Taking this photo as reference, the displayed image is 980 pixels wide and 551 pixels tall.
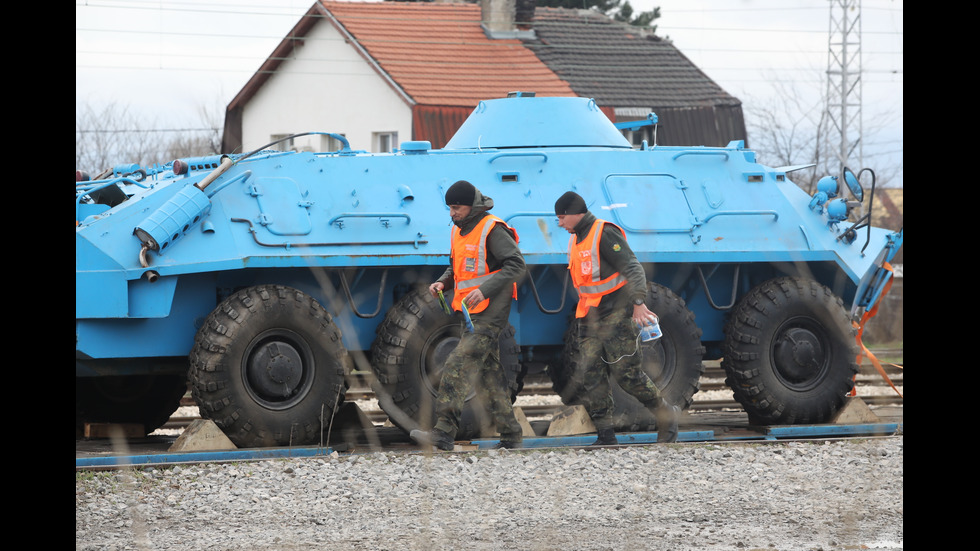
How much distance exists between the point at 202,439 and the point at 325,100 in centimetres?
1973

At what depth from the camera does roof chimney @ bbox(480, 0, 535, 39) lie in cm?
2814

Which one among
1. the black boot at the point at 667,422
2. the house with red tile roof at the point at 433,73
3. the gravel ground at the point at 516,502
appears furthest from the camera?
the house with red tile roof at the point at 433,73

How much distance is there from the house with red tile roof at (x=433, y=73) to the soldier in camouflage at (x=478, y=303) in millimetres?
15879

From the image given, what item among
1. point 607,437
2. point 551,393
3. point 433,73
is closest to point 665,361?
point 607,437

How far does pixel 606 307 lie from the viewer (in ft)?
29.8

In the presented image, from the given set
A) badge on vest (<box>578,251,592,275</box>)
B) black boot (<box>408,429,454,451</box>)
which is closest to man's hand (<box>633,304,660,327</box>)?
badge on vest (<box>578,251,592,275</box>)

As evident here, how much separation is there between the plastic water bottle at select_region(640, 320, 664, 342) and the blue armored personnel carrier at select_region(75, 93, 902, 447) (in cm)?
110

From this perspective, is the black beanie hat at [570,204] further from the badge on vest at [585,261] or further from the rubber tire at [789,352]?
the rubber tire at [789,352]

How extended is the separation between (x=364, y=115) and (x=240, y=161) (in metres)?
16.9

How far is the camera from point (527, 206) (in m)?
10.2

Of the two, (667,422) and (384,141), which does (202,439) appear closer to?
(667,422)

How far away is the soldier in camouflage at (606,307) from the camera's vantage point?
896cm

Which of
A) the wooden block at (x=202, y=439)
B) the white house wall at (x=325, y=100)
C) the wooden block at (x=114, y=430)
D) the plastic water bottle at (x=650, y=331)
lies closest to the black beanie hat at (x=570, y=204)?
the plastic water bottle at (x=650, y=331)

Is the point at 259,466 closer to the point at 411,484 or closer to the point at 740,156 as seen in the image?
the point at 411,484
